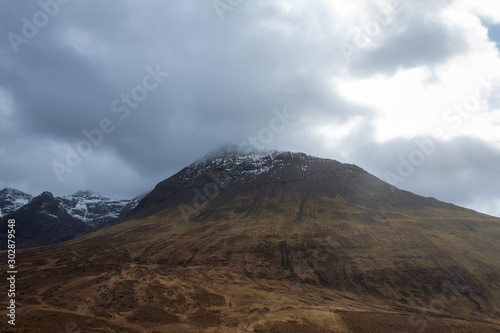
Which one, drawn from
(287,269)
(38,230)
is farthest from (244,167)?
(38,230)

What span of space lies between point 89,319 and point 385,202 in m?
118

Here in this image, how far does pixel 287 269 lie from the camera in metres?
68.1

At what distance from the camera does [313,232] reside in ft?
295

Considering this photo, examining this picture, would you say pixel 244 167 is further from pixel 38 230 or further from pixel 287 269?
pixel 38 230

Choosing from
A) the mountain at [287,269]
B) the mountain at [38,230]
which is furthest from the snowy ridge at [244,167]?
the mountain at [38,230]

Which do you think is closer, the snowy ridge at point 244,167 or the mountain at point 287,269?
the mountain at point 287,269

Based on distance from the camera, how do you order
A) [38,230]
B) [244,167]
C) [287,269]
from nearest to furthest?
[287,269] < [244,167] < [38,230]

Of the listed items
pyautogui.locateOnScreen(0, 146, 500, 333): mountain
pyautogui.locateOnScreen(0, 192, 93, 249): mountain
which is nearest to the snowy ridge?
pyautogui.locateOnScreen(0, 146, 500, 333): mountain

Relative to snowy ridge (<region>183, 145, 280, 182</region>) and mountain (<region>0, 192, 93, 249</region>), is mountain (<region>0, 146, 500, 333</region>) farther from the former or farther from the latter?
mountain (<region>0, 192, 93, 249</region>)

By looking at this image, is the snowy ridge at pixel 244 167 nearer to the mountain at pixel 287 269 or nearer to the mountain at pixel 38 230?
the mountain at pixel 287 269

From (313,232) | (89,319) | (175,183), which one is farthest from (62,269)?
(175,183)

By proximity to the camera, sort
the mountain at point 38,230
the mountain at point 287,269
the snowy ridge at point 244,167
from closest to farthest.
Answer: the mountain at point 287,269 → the mountain at point 38,230 → the snowy ridge at point 244,167

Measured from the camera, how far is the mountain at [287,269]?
116 feet

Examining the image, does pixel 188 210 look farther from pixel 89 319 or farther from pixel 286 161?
pixel 89 319
